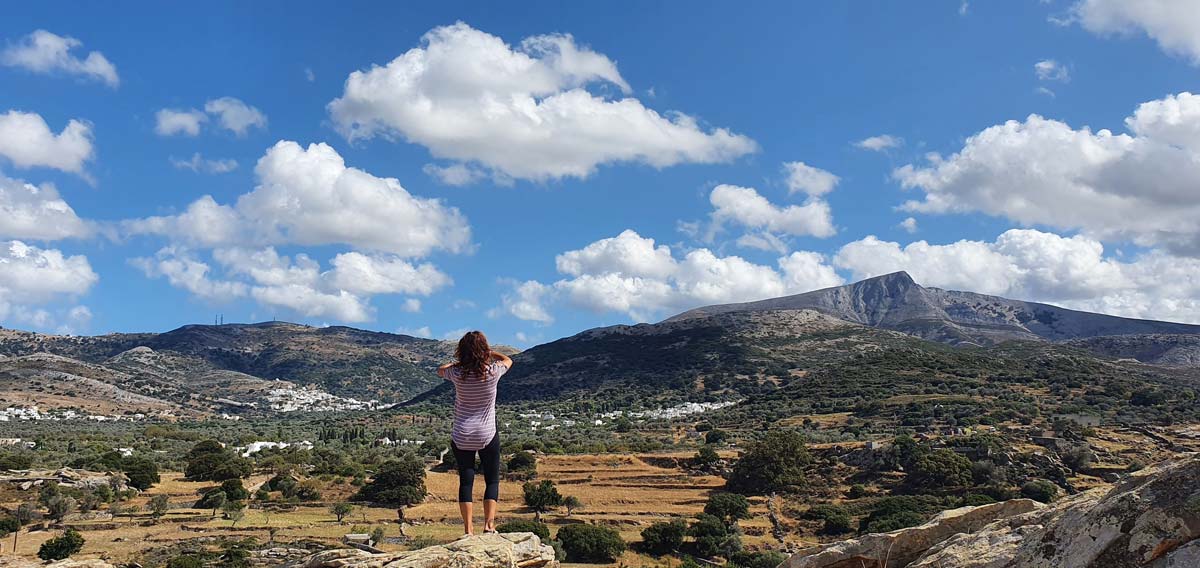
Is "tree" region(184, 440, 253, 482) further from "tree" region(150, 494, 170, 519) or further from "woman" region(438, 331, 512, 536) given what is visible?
"woman" region(438, 331, 512, 536)

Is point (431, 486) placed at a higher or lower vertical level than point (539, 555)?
lower

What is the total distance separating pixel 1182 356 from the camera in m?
160

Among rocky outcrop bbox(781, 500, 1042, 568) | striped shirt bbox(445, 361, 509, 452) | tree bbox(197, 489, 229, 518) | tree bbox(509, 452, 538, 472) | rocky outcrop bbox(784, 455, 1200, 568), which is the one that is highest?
striped shirt bbox(445, 361, 509, 452)

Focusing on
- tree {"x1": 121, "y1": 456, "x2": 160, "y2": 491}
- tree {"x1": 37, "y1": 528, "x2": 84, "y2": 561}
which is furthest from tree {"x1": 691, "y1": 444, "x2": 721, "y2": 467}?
tree {"x1": 37, "y1": 528, "x2": 84, "y2": 561}

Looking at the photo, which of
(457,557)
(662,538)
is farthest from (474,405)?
(662,538)

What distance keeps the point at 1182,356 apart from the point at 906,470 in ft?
522

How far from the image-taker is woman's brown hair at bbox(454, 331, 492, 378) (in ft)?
25.3

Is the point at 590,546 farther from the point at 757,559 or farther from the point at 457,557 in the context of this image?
the point at 457,557

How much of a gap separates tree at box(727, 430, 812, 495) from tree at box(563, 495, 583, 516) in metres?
10.9

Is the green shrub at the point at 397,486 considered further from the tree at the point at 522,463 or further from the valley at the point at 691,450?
the tree at the point at 522,463

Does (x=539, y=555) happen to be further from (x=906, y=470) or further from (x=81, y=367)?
(x=81, y=367)

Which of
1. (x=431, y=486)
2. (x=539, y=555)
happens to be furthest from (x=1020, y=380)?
(x=539, y=555)

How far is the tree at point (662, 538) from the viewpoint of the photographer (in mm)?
31766

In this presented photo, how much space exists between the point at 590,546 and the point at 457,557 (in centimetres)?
2390
